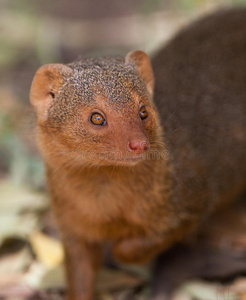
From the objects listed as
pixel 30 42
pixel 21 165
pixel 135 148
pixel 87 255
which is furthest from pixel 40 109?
pixel 30 42

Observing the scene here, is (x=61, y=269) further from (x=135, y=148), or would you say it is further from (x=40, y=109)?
(x=135, y=148)

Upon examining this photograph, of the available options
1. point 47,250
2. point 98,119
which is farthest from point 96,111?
point 47,250

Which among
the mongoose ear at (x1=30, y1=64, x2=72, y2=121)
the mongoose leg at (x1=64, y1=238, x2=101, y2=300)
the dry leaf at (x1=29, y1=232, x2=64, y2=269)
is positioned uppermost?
the mongoose ear at (x1=30, y1=64, x2=72, y2=121)

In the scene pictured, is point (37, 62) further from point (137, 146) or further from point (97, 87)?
point (137, 146)

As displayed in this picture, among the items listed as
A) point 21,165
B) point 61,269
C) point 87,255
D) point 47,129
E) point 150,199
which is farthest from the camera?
point 21,165

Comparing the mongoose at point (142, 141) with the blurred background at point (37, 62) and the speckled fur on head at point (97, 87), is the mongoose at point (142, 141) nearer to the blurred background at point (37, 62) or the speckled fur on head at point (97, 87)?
the speckled fur on head at point (97, 87)

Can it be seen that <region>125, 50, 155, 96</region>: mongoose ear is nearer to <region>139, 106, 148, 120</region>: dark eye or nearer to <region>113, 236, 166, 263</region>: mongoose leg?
<region>139, 106, 148, 120</region>: dark eye

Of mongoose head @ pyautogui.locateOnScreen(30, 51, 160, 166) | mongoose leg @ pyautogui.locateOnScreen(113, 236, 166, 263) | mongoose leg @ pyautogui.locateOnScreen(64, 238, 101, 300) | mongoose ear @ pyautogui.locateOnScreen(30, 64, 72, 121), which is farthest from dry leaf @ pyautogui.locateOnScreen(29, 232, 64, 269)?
mongoose ear @ pyautogui.locateOnScreen(30, 64, 72, 121)
